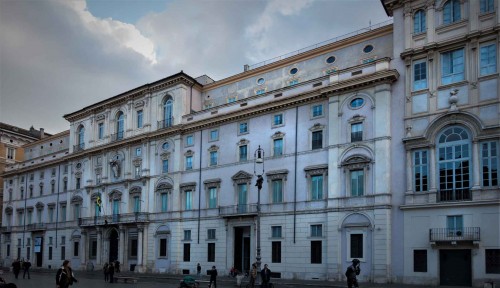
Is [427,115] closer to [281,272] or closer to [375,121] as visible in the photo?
[375,121]

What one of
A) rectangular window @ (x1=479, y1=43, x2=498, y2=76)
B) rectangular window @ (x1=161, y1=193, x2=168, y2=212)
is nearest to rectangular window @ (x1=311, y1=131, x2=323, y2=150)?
rectangular window @ (x1=479, y1=43, x2=498, y2=76)

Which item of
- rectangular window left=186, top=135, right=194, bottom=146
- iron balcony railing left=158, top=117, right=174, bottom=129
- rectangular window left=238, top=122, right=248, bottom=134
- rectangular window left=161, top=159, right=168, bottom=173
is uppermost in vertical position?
iron balcony railing left=158, top=117, right=174, bottom=129

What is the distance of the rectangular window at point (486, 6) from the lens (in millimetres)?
31484

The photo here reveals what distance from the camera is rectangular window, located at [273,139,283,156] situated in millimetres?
40828

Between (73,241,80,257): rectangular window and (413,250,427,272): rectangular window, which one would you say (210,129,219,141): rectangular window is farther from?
(73,241,80,257): rectangular window

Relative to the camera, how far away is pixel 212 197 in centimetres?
4516

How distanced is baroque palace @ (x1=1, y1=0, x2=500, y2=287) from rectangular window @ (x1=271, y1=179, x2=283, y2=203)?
10cm

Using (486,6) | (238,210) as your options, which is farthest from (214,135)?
(486,6)

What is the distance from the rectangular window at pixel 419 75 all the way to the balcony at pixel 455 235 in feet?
30.3

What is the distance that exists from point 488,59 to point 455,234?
10.7 meters

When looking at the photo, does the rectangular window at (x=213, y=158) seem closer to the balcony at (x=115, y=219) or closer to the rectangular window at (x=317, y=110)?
the balcony at (x=115, y=219)

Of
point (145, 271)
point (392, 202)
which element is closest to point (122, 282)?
point (145, 271)

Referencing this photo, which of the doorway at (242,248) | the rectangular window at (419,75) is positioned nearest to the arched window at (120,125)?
the doorway at (242,248)

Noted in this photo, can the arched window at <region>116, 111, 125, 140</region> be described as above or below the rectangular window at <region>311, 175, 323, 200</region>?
above
